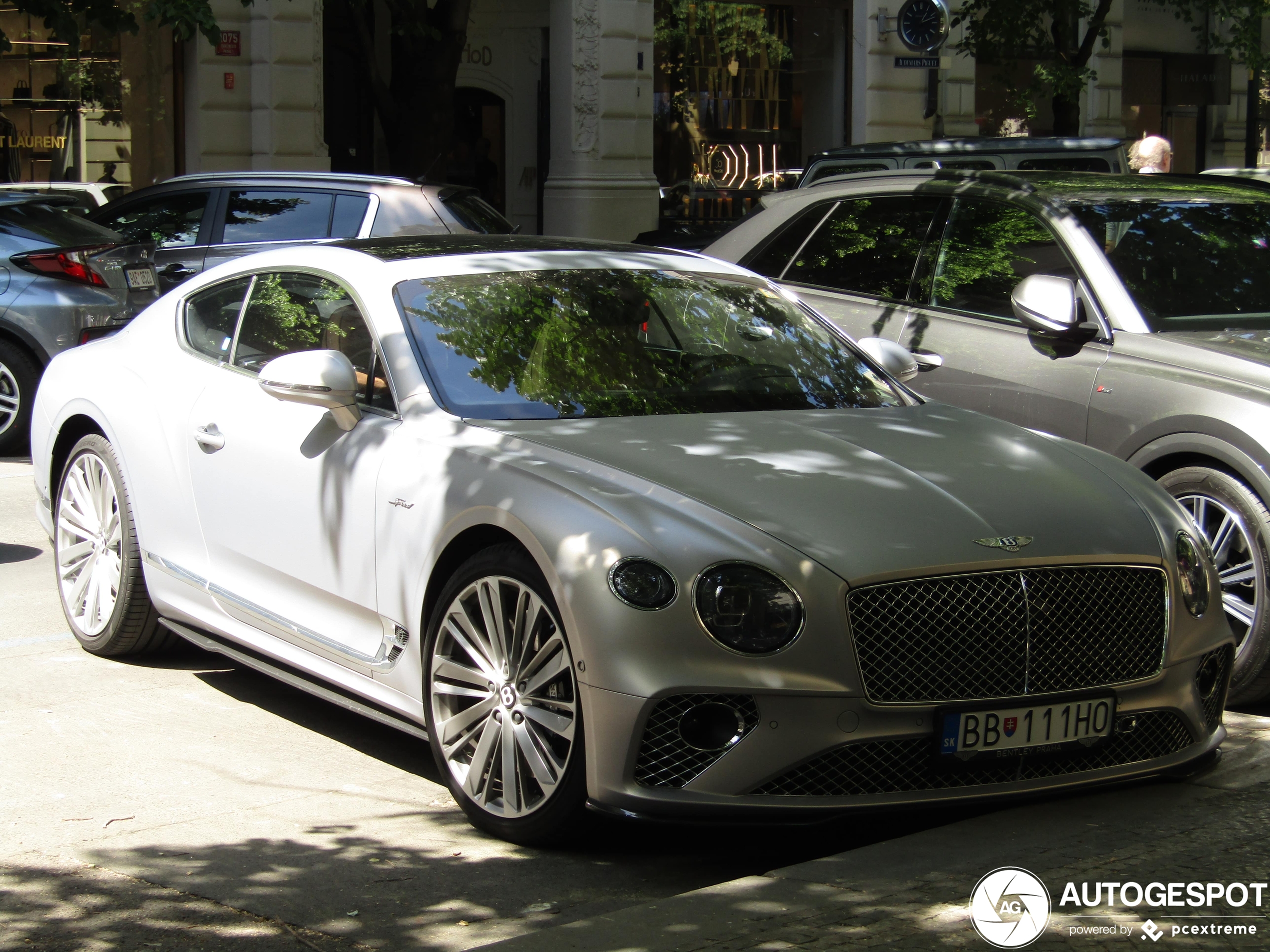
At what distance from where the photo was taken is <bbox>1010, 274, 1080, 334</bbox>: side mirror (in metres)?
6.23

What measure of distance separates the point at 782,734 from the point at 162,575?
2.89 meters

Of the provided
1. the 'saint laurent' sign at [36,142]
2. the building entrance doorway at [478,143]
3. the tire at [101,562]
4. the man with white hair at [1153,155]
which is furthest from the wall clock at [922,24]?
the tire at [101,562]

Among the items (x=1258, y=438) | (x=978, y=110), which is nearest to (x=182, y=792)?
(x=1258, y=438)

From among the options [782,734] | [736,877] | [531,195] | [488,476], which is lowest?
[736,877]

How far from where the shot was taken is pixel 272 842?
4.41 metres

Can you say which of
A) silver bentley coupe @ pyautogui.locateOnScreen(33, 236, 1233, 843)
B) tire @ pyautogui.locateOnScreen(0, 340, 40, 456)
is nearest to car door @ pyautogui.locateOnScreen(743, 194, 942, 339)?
silver bentley coupe @ pyautogui.locateOnScreen(33, 236, 1233, 843)

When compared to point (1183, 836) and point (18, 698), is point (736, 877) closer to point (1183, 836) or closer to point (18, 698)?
point (1183, 836)

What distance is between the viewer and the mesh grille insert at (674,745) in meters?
3.92

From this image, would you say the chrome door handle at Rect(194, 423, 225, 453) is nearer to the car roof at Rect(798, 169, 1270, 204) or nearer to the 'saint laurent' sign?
the car roof at Rect(798, 169, 1270, 204)

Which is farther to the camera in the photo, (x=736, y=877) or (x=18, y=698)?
(x=18, y=698)

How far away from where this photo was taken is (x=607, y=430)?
185 inches

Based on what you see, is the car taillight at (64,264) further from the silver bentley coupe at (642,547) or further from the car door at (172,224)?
the silver bentley coupe at (642,547)

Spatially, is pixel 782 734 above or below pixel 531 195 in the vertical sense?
below

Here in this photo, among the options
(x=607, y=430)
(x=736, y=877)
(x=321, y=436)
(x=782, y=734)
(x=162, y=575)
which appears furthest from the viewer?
(x=162, y=575)
